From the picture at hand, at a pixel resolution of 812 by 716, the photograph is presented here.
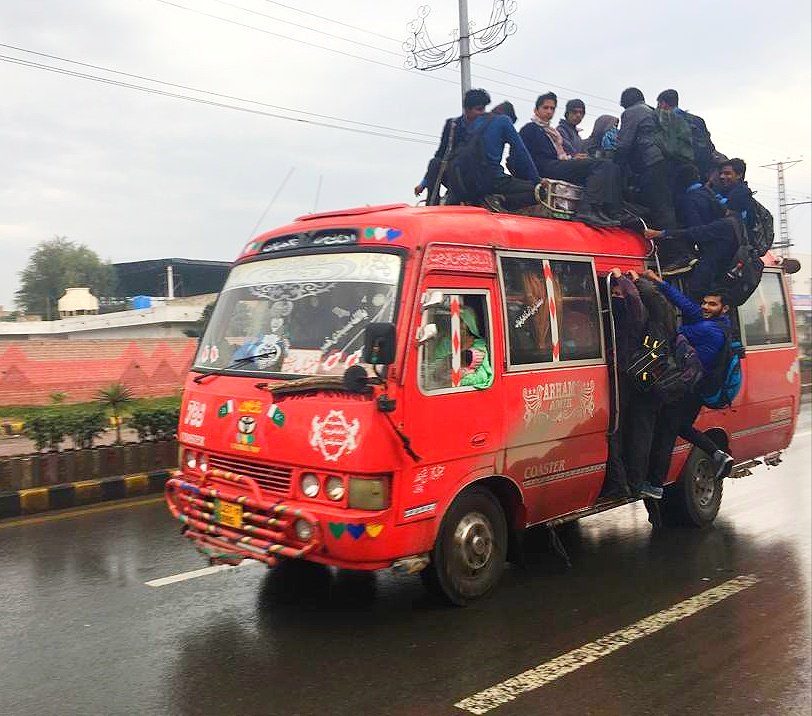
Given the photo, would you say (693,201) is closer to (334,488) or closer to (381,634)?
(334,488)

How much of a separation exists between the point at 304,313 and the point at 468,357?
39.3 inches

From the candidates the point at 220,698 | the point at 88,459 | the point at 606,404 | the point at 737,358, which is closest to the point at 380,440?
the point at 220,698

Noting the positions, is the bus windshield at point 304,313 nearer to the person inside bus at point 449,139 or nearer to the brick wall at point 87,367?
the person inside bus at point 449,139

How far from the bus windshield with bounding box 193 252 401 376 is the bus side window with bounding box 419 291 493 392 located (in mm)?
310

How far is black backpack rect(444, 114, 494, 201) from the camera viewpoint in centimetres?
595

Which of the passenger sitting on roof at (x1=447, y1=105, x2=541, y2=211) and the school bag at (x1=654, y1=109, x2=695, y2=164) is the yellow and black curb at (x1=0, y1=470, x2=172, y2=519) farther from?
the school bag at (x1=654, y1=109, x2=695, y2=164)

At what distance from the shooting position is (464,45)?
15953 millimetres

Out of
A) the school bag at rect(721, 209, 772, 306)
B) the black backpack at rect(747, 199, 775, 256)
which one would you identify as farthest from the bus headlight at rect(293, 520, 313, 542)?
the black backpack at rect(747, 199, 775, 256)

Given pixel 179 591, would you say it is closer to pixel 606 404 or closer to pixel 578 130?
pixel 606 404

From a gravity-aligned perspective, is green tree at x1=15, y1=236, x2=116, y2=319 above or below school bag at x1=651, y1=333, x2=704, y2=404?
above

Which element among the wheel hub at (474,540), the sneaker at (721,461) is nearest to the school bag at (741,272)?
the sneaker at (721,461)

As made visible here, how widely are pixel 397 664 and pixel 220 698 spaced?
0.90m

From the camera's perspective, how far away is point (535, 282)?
520 centimetres

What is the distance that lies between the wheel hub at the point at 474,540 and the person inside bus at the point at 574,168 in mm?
2461
